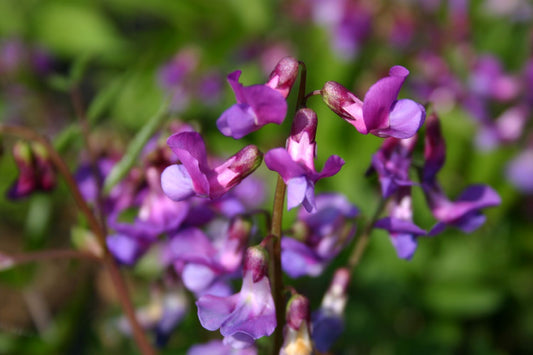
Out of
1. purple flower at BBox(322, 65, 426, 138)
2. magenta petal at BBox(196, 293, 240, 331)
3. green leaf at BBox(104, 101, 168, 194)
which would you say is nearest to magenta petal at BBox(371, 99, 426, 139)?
purple flower at BBox(322, 65, 426, 138)

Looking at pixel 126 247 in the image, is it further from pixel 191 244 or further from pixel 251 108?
pixel 251 108

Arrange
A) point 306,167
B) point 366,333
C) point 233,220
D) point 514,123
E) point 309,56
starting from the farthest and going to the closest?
point 309,56 < point 514,123 < point 366,333 < point 233,220 < point 306,167

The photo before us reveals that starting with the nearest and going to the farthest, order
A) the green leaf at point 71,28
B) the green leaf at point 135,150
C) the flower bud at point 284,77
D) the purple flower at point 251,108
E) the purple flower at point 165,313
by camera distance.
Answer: the purple flower at point 251,108 → the flower bud at point 284,77 → the green leaf at point 135,150 → the purple flower at point 165,313 → the green leaf at point 71,28

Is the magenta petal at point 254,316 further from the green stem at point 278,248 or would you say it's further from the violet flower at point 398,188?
the violet flower at point 398,188

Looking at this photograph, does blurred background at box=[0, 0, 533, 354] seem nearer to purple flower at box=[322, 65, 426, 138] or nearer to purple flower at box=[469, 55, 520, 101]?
purple flower at box=[469, 55, 520, 101]

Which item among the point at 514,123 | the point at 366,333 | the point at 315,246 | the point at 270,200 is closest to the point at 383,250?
the point at 366,333

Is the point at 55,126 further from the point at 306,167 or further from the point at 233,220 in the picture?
the point at 306,167

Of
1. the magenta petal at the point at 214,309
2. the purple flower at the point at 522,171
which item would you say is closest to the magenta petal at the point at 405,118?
the magenta petal at the point at 214,309

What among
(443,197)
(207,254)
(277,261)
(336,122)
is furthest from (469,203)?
(336,122)
